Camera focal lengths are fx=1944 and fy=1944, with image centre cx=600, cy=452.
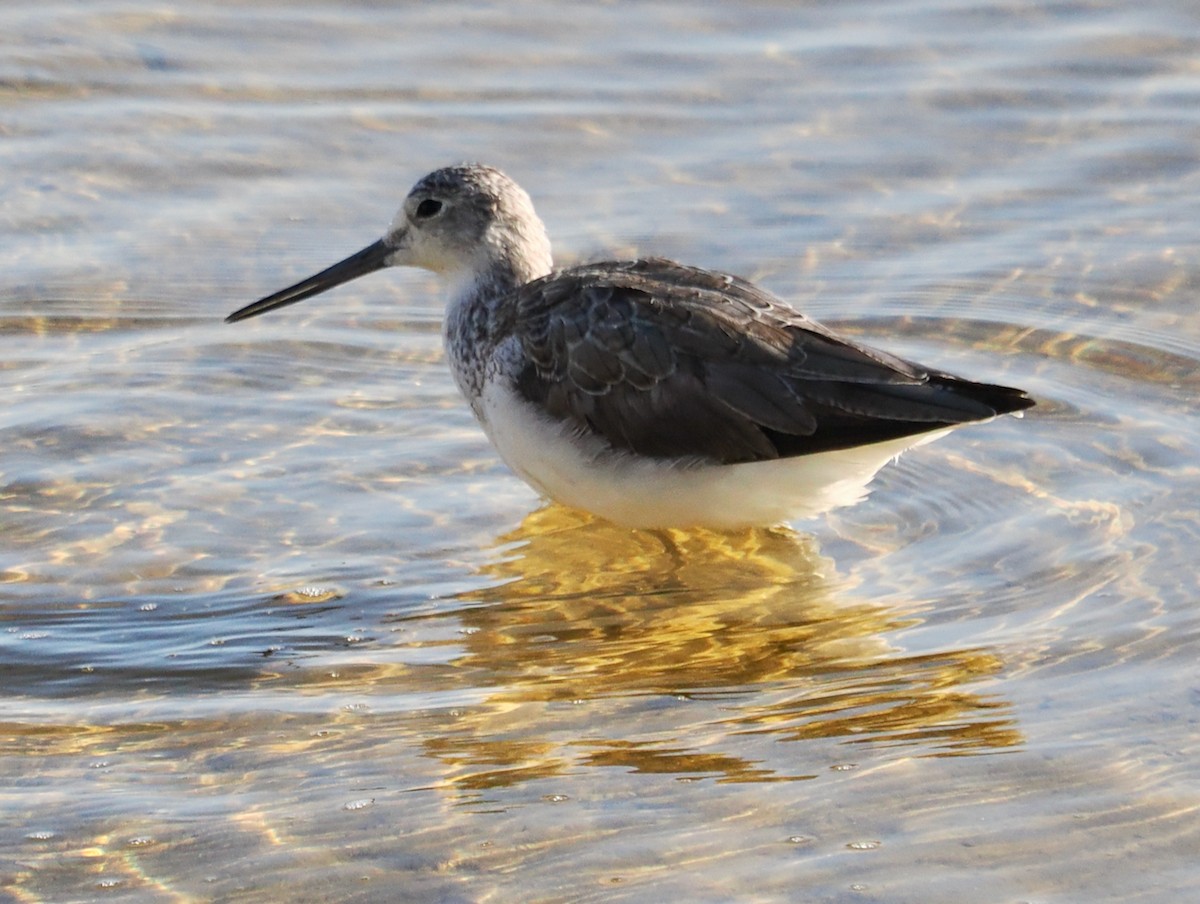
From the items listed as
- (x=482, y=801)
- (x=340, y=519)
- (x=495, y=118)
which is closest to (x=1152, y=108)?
(x=495, y=118)

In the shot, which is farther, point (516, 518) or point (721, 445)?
point (516, 518)

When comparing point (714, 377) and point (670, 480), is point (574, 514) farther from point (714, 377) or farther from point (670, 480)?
point (714, 377)

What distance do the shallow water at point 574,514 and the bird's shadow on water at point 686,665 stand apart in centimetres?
2

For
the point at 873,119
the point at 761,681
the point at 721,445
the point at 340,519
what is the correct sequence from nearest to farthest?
the point at 761,681
the point at 721,445
the point at 340,519
the point at 873,119

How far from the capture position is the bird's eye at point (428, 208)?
7.44 metres

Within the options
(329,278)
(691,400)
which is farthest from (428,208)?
(691,400)

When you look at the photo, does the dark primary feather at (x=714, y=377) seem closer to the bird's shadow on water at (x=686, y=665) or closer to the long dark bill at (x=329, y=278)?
the bird's shadow on water at (x=686, y=665)

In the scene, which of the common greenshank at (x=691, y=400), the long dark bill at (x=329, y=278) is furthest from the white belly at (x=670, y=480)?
the long dark bill at (x=329, y=278)

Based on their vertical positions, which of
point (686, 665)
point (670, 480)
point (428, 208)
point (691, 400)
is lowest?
point (686, 665)

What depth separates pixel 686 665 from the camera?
18.6ft

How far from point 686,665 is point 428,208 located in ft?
8.34

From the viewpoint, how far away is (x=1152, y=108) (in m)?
9.80

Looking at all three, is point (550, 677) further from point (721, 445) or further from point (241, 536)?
point (241, 536)

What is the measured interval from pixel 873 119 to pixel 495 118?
1.90 meters
